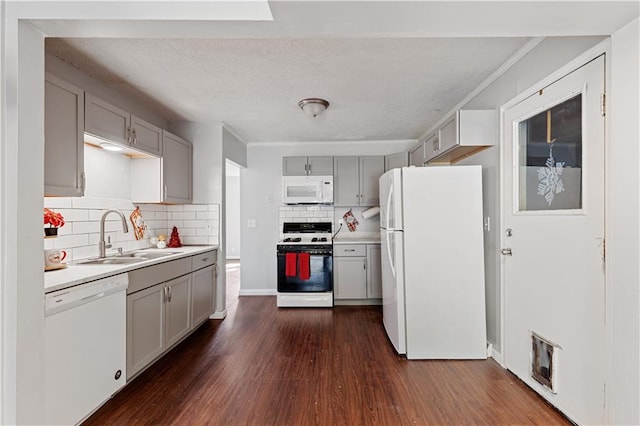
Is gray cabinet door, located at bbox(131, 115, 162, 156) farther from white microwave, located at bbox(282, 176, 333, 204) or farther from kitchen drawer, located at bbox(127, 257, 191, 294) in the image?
white microwave, located at bbox(282, 176, 333, 204)

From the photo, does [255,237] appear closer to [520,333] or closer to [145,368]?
[145,368]

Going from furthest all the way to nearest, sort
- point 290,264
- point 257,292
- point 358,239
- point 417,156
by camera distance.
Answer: point 257,292
point 358,239
point 290,264
point 417,156

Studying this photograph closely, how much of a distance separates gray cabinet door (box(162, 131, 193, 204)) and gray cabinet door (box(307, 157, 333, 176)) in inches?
63.2

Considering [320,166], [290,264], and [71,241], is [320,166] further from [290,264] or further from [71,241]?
[71,241]

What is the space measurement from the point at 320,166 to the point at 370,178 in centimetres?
74

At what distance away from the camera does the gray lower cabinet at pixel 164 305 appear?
2.27 meters

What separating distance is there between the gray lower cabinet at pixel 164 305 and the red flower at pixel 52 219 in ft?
1.92

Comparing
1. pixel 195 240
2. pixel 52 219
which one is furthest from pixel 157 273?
pixel 195 240

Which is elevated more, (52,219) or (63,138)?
(63,138)

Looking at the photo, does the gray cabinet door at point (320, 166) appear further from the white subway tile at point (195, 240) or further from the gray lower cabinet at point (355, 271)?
the white subway tile at point (195, 240)

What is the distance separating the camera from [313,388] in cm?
223

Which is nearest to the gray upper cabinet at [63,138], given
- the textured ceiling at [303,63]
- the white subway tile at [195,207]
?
the textured ceiling at [303,63]

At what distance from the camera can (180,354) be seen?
2807 mm

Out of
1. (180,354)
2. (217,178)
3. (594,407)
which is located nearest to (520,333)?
(594,407)
